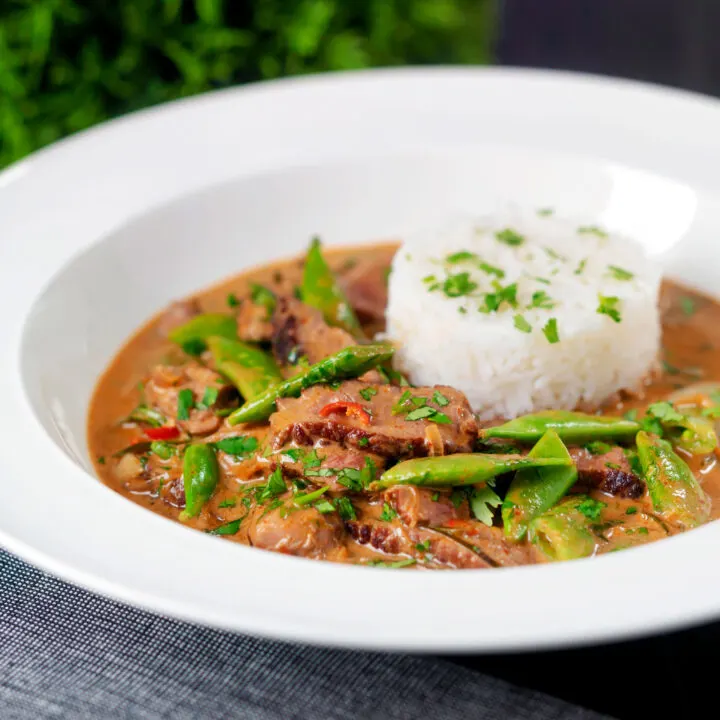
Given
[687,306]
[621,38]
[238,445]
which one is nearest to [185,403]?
[238,445]

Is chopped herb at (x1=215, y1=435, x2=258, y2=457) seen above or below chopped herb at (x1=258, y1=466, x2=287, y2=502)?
below

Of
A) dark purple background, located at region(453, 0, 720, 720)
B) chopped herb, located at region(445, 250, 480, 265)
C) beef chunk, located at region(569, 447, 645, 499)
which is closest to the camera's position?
beef chunk, located at region(569, 447, 645, 499)

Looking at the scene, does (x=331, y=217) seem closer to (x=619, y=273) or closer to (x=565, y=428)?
(x=619, y=273)

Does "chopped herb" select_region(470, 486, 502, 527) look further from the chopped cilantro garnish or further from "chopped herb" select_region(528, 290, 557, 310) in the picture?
"chopped herb" select_region(528, 290, 557, 310)

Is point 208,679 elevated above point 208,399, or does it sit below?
below

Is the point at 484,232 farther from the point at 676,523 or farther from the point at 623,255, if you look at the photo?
the point at 676,523

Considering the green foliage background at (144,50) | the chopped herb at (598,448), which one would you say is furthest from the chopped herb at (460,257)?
the green foliage background at (144,50)

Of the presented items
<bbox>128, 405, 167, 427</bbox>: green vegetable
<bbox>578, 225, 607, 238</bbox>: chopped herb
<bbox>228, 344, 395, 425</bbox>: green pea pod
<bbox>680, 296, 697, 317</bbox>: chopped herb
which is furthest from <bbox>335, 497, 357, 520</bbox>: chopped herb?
<bbox>680, 296, 697, 317</bbox>: chopped herb
